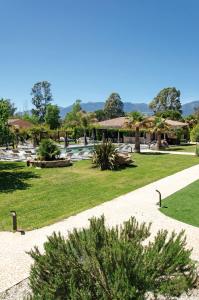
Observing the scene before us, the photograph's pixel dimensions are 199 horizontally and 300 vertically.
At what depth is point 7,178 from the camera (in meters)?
20.6

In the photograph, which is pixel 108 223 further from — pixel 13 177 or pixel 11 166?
pixel 11 166

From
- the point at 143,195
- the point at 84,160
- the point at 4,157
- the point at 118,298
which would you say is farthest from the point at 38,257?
the point at 4,157

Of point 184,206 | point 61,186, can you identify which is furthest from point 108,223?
point 61,186

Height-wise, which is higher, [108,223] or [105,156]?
[105,156]

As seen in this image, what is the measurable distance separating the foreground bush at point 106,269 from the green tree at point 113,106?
113060 mm

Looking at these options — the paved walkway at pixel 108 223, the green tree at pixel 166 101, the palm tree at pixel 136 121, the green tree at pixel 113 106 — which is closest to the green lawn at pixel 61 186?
the paved walkway at pixel 108 223

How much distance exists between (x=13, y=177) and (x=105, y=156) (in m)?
6.84

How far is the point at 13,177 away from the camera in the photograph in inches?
824

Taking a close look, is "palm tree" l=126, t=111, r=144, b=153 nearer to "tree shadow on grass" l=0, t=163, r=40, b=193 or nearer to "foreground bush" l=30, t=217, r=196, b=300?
"tree shadow on grass" l=0, t=163, r=40, b=193

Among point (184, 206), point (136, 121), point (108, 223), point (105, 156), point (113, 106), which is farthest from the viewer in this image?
point (113, 106)

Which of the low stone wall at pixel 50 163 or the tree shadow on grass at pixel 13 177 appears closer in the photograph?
the tree shadow on grass at pixel 13 177

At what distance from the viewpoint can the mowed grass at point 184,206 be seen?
1219 cm

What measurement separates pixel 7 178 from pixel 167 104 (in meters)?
89.9

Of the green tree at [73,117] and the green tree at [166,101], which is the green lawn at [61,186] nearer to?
the green tree at [73,117]
